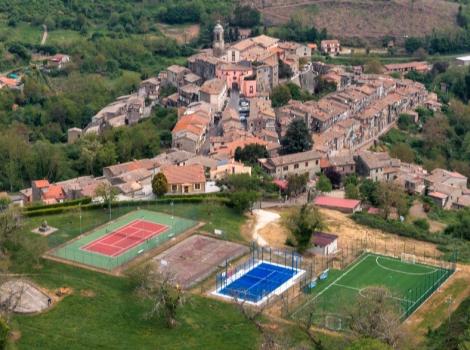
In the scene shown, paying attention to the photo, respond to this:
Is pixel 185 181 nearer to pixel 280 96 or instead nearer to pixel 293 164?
pixel 293 164

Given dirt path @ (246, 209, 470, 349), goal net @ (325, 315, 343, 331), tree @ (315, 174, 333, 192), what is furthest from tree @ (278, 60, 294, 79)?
goal net @ (325, 315, 343, 331)

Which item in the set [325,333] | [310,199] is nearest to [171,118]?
[310,199]

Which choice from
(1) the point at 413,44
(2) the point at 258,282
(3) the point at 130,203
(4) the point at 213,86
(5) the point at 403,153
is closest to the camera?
(2) the point at 258,282

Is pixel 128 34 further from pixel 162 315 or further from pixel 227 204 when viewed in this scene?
pixel 162 315

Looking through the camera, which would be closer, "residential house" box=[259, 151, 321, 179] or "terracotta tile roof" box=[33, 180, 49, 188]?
"terracotta tile roof" box=[33, 180, 49, 188]

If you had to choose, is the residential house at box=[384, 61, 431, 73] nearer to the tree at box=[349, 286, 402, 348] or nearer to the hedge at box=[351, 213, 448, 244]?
the hedge at box=[351, 213, 448, 244]

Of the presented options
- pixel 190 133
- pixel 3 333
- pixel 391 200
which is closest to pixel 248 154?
pixel 190 133
